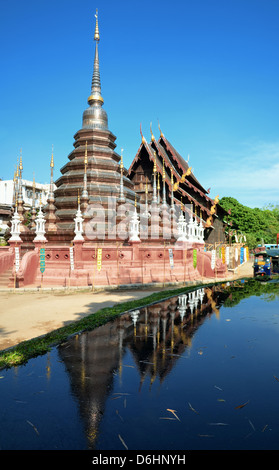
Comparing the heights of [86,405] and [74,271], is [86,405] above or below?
below

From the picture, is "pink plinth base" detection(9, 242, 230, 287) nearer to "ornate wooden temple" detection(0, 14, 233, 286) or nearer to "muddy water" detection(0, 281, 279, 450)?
"ornate wooden temple" detection(0, 14, 233, 286)

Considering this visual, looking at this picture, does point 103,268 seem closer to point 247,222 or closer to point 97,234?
point 97,234

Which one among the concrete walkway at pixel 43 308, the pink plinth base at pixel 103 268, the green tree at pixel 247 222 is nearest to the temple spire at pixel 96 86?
the pink plinth base at pixel 103 268

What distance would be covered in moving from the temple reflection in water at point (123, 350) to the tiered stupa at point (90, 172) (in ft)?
39.3

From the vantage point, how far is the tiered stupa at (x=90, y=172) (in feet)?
70.7

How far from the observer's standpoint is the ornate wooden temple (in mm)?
17578

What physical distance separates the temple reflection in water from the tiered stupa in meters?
12.0

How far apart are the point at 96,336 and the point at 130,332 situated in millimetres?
857

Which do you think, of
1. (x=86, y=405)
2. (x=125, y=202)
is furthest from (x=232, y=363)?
(x=125, y=202)

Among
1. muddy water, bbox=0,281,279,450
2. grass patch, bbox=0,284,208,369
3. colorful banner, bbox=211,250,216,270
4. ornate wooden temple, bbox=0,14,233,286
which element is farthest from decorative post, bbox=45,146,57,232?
muddy water, bbox=0,281,279,450

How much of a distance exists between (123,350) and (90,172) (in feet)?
59.5

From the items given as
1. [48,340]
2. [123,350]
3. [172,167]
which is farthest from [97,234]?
[172,167]

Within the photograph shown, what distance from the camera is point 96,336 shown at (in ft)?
24.1

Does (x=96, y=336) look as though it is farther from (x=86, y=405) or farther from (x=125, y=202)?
(x=125, y=202)
